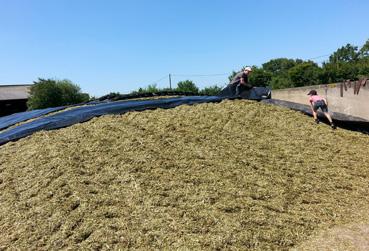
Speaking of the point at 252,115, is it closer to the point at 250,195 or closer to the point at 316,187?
the point at 316,187

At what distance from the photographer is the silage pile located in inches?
129

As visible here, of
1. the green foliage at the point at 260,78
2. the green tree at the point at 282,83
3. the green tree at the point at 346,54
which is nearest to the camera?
the green tree at the point at 282,83

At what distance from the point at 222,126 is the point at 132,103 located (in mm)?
1601

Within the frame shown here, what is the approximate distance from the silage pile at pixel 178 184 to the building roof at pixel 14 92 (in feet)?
67.1

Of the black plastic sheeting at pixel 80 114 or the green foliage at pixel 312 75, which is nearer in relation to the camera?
the black plastic sheeting at pixel 80 114

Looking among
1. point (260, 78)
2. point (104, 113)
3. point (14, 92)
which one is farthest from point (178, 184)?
point (260, 78)

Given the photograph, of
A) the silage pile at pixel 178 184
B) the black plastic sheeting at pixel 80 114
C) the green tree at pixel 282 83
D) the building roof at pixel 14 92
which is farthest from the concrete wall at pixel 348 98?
the green tree at pixel 282 83

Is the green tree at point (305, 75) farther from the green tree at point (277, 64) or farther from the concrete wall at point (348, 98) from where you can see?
the concrete wall at point (348, 98)

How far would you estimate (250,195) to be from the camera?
3.90 m

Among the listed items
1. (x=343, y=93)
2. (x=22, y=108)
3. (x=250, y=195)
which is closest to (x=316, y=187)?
(x=250, y=195)

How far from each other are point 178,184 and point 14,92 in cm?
2439

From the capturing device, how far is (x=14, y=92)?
2564 cm

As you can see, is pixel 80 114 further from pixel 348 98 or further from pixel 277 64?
pixel 277 64

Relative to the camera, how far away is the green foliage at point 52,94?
22922 mm
